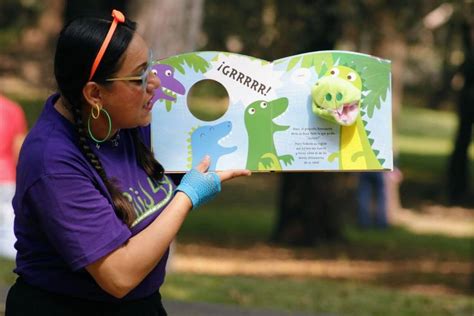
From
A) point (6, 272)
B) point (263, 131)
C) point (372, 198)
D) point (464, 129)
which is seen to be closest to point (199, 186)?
point (263, 131)

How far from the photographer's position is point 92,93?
108 inches

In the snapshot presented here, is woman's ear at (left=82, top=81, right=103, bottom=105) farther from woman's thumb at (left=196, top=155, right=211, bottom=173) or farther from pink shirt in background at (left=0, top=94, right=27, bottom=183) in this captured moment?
pink shirt in background at (left=0, top=94, right=27, bottom=183)

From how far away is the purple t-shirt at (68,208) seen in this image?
2.64 metres

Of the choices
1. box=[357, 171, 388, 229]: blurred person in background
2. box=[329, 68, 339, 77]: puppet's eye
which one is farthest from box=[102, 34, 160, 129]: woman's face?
box=[357, 171, 388, 229]: blurred person in background

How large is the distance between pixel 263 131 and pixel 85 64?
752mm

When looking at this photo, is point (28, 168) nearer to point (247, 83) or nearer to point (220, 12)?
point (247, 83)

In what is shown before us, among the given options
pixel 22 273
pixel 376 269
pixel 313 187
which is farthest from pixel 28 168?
pixel 313 187

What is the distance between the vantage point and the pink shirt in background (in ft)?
29.5

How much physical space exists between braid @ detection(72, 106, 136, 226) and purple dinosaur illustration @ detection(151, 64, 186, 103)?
526 mm

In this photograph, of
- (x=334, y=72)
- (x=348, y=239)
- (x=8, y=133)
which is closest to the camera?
(x=334, y=72)

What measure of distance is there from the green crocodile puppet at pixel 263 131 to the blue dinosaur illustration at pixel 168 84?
23cm

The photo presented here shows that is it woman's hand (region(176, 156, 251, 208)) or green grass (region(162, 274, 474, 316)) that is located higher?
woman's hand (region(176, 156, 251, 208))

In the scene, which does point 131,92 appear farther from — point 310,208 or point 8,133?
point 310,208

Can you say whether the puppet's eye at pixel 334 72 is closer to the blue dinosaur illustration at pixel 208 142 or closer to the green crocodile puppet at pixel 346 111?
the green crocodile puppet at pixel 346 111
